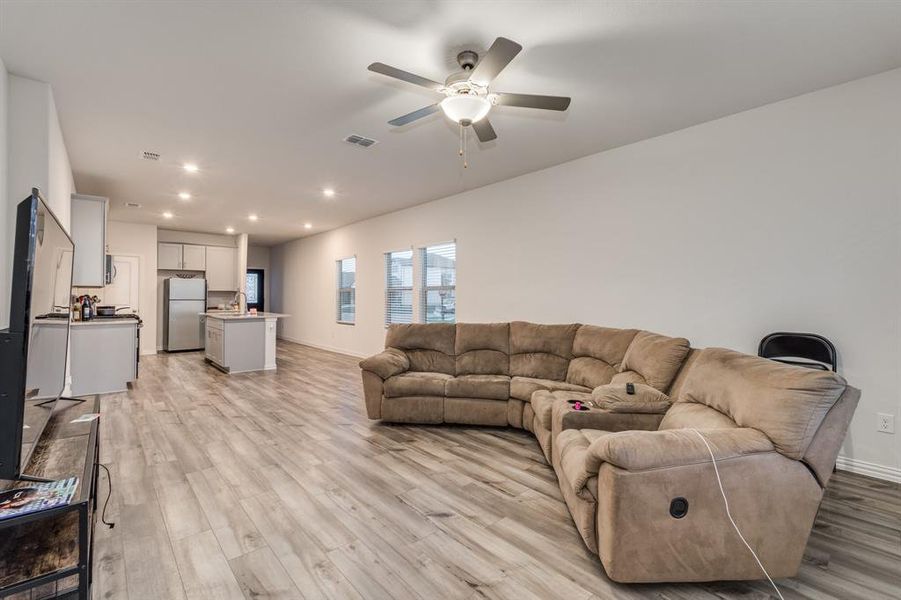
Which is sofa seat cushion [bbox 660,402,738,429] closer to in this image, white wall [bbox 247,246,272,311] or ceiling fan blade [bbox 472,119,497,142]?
ceiling fan blade [bbox 472,119,497,142]

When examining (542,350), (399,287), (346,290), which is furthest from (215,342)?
(542,350)

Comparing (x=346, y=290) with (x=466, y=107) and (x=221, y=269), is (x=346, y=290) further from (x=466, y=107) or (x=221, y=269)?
(x=466, y=107)

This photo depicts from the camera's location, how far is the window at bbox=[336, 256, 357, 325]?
8562 millimetres

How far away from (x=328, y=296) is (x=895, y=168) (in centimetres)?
874

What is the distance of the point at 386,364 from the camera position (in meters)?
3.99

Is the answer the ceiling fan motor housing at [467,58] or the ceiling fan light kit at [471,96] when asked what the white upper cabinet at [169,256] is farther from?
the ceiling fan motor housing at [467,58]

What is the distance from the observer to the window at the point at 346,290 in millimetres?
8562

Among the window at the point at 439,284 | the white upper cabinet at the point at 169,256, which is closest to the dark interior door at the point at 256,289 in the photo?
the white upper cabinet at the point at 169,256

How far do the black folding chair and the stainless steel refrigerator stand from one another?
9538 millimetres

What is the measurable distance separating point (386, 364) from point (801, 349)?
337 centimetres

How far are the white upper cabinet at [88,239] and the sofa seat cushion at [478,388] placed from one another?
4518 mm

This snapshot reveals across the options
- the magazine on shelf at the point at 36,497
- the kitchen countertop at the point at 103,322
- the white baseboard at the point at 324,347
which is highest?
the kitchen countertop at the point at 103,322

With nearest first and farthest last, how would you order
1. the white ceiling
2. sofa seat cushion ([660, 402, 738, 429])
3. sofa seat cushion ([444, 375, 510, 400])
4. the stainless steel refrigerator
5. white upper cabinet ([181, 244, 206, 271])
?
sofa seat cushion ([660, 402, 738, 429]) < the white ceiling < sofa seat cushion ([444, 375, 510, 400]) < the stainless steel refrigerator < white upper cabinet ([181, 244, 206, 271])

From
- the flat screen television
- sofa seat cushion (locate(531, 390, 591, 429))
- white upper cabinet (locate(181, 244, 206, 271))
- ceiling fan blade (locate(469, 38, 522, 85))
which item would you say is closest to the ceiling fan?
ceiling fan blade (locate(469, 38, 522, 85))
